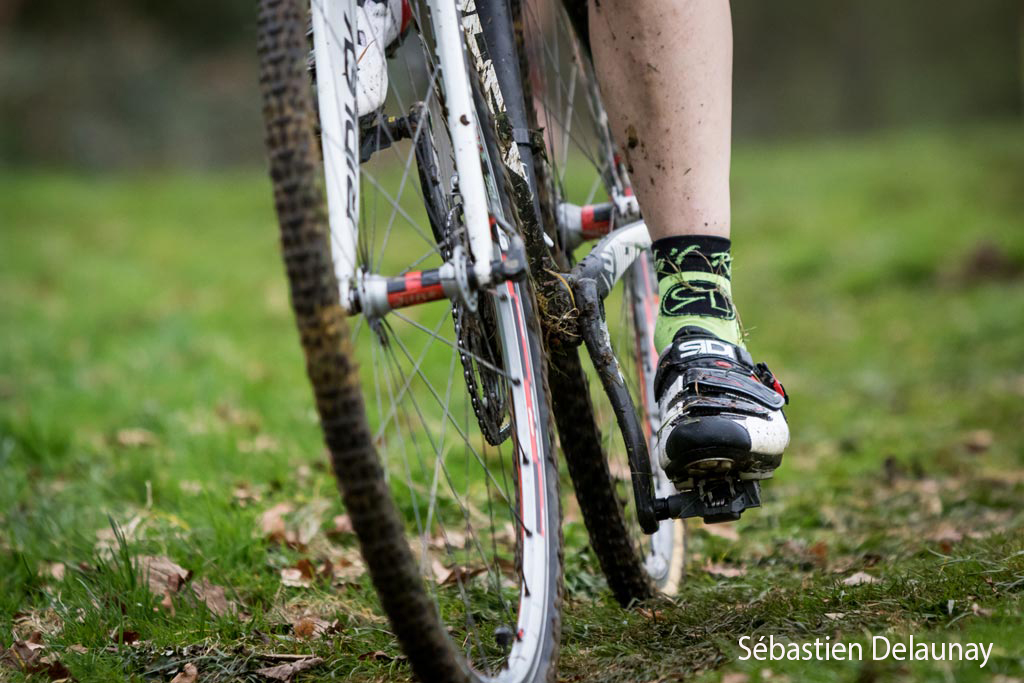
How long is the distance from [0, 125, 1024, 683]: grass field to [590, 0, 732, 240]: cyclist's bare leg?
58 cm

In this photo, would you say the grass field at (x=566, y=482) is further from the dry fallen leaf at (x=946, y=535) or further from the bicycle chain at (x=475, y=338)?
the bicycle chain at (x=475, y=338)

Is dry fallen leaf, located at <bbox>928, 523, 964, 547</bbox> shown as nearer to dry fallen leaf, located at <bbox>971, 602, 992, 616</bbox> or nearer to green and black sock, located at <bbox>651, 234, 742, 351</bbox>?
dry fallen leaf, located at <bbox>971, 602, 992, 616</bbox>

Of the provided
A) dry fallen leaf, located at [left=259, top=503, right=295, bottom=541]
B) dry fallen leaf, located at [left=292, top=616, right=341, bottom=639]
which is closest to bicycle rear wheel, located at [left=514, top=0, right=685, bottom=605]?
dry fallen leaf, located at [left=292, top=616, right=341, bottom=639]

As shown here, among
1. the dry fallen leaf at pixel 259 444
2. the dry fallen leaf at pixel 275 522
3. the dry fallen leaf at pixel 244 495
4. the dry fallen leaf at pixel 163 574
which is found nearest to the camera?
the dry fallen leaf at pixel 163 574

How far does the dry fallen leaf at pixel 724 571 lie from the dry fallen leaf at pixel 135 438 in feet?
4.82

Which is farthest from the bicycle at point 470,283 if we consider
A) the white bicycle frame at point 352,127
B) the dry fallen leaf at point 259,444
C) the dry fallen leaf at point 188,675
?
the dry fallen leaf at point 259,444

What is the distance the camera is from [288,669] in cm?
142

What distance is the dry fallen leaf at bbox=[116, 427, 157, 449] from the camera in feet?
A: 8.81

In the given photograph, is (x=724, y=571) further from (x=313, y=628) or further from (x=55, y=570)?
(x=55, y=570)

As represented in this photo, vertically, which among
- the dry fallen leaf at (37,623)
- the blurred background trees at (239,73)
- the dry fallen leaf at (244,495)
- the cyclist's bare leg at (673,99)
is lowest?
the dry fallen leaf at (37,623)

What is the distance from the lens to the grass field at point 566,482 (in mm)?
1438

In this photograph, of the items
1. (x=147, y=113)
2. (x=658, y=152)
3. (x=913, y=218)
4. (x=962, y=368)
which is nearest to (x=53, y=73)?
(x=147, y=113)

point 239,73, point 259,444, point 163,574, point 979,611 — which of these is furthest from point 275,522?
point 239,73

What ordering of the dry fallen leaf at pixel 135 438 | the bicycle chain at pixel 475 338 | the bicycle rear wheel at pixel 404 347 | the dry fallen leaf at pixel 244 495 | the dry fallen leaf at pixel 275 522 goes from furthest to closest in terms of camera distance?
the dry fallen leaf at pixel 135 438, the dry fallen leaf at pixel 244 495, the dry fallen leaf at pixel 275 522, the bicycle chain at pixel 475 338, the bicycle rear wheel at pixel 404 347
